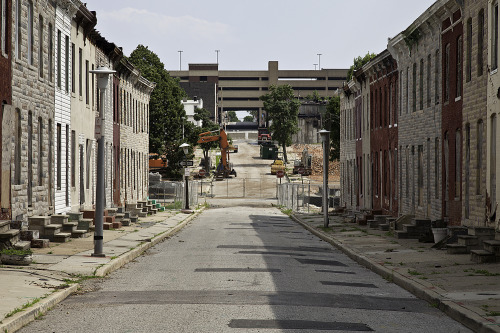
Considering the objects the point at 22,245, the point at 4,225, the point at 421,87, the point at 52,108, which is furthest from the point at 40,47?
the point at 421,87

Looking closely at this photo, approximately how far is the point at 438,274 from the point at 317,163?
9157 cm

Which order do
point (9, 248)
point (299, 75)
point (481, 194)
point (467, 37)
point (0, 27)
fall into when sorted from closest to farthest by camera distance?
1. point (9, 248)
2. point (0, 27)
3. point (481, 194)
4. point (467, 37)
5. point (299, 75)

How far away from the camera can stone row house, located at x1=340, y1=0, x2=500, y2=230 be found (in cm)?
2284

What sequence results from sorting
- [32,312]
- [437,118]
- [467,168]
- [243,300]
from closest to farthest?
[32,312], [243,300], [467,168], [437,118]

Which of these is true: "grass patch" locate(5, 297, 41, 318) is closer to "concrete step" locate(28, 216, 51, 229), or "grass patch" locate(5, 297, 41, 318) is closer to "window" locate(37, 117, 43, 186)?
"concrete step" locate(28, 216, 51, 229)

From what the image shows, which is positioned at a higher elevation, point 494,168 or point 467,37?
point 467,37

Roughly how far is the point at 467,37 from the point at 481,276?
10.6m

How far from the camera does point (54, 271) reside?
17.1 m

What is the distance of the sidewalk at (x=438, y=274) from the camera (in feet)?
40.6

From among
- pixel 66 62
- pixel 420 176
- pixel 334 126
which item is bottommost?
pixel 420 176

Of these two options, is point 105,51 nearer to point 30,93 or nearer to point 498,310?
point 30,93

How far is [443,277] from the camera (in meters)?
16.8

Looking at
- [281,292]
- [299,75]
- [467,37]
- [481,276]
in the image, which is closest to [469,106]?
[467,37]

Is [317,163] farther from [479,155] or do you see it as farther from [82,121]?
[479,155]
